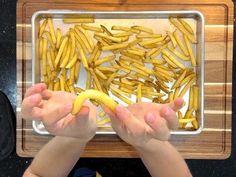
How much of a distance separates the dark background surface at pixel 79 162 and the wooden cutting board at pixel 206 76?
0.33 feet

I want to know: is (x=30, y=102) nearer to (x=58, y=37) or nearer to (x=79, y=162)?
(x=58, y=37)

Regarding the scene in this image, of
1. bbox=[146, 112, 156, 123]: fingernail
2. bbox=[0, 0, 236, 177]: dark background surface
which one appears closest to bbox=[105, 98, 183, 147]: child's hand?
bbox=[146, 112, 156, 123]: fingernail

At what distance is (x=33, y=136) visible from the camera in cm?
105

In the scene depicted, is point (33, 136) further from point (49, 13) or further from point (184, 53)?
point (184, 53)

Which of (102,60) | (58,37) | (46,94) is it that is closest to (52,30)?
(58,37)

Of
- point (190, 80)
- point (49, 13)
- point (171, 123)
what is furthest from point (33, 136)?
point (171, 123)

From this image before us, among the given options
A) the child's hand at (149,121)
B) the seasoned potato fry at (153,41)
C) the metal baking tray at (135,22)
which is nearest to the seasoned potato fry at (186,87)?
the metal baking tray at (135,22)

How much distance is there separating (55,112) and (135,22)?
0.54 m

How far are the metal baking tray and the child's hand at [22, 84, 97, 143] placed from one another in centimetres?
42

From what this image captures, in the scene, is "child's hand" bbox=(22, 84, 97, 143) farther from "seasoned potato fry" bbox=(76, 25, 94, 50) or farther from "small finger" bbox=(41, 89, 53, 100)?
"seasoned potato fry" bbox=(76, 25, 94, 50)

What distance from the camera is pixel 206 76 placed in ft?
3.40

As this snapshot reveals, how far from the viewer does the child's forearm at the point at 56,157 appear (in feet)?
2.52

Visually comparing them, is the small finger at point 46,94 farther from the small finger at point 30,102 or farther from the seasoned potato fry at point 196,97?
the seasoned potato fry at point 196,97

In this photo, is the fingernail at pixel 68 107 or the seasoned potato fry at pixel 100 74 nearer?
the fingernail at pixel 68 107
